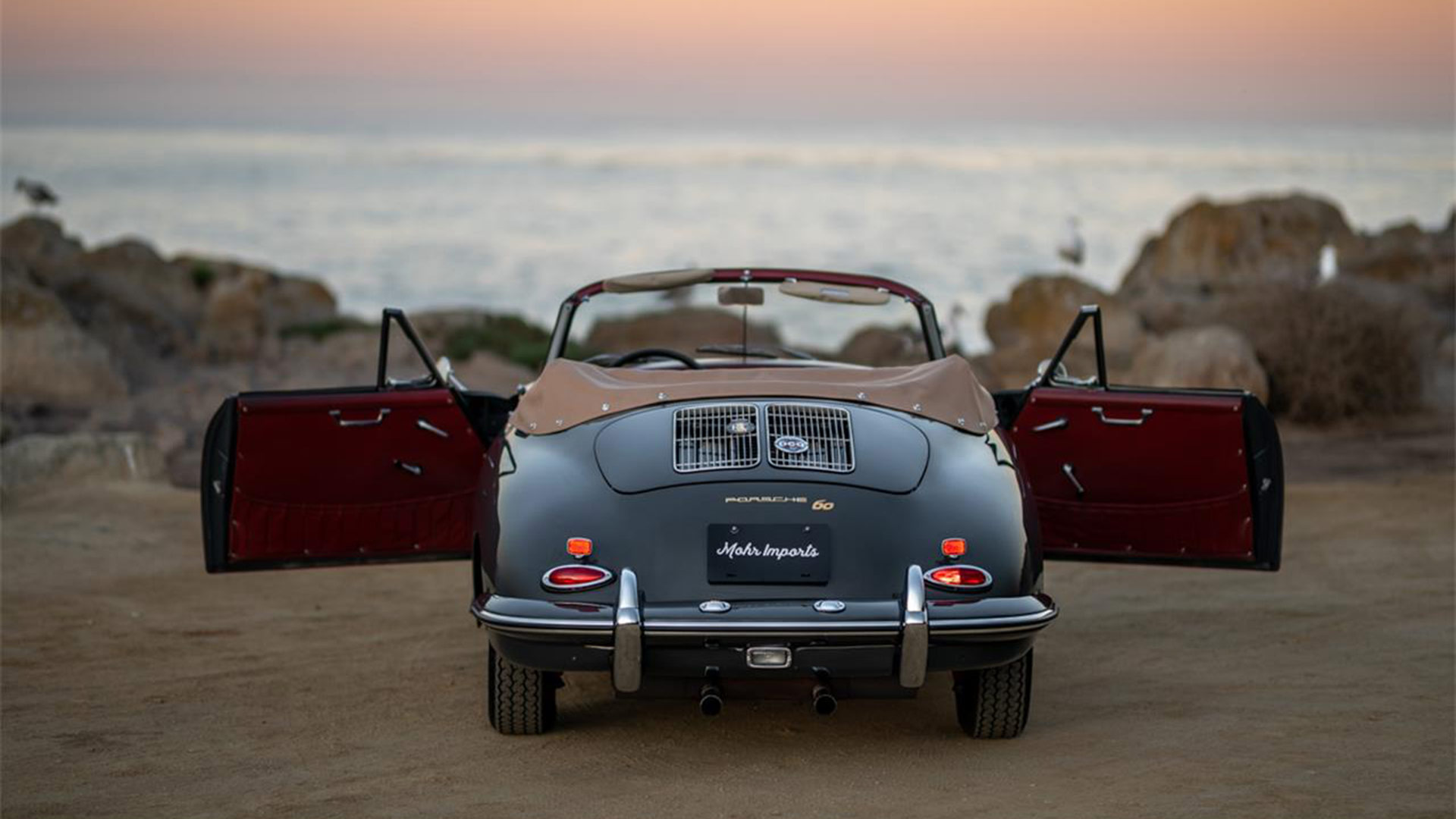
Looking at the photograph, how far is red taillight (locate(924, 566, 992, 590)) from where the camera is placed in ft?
19.2

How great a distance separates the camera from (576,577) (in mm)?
5859

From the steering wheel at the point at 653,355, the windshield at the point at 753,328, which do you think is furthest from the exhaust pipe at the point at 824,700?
the steering wheel at the point at 653,355

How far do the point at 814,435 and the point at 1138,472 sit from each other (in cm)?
177

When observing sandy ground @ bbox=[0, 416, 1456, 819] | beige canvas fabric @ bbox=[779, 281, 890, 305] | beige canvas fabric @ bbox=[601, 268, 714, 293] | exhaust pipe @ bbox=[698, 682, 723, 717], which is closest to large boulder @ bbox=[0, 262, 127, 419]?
sandy ground @ bbox=[0, 416, 1456, 819]

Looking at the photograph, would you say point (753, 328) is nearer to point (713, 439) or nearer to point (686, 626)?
point (713, 439)

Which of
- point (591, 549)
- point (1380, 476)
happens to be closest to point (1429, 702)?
point (591, 549)

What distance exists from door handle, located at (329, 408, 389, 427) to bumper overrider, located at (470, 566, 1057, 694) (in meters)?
1.83

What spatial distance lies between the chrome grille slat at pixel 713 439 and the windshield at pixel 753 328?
77 cm

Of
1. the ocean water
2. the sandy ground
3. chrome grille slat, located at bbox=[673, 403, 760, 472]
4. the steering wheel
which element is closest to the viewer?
the sandy ground

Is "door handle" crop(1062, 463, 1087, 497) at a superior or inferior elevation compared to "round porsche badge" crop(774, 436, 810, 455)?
inferior

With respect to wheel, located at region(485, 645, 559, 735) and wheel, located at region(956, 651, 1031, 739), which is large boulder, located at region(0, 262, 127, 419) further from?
wheel, located at region(956, 651, 1031, 739)

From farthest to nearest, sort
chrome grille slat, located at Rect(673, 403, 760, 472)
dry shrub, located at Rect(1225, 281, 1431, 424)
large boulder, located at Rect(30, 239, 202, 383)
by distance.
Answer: large boulder, located at Rect(30, 239, 202, 383)
dry shrub, located at Rect(1225, 281, 1431, 424)
chrome grille slat, located at Rect(673, 403, 760, 472)

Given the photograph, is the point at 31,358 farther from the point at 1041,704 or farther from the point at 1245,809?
the point at 1245,809

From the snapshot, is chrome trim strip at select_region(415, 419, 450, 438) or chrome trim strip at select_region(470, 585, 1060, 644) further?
chrome trim strip at select_region(415, 419, 450, 438)
